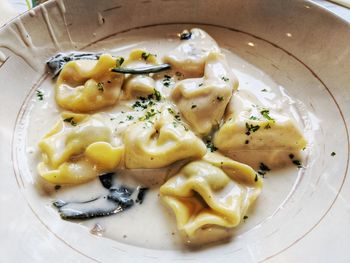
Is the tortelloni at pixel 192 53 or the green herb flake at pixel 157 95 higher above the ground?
the tortelloni at pixel 192 53

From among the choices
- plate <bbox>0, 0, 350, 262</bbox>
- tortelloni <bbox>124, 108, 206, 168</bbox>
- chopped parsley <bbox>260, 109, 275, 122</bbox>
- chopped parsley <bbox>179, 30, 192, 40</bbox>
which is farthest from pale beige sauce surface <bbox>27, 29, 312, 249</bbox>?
chopped parsley <bbox>179, 30, 192, 40</bbox>

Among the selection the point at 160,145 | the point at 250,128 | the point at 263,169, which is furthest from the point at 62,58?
the point at 263,169

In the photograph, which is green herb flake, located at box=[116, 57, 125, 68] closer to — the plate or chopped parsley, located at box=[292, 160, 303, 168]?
the plate

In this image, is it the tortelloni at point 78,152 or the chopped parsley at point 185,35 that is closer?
the tortelloni at point 78,152

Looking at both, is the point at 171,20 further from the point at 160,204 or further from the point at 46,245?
the point at 46,245

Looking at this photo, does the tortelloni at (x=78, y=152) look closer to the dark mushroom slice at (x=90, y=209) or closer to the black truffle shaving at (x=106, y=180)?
the black truffle shaving at (x=106, y=180)

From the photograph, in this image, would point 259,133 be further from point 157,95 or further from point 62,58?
point 62,58

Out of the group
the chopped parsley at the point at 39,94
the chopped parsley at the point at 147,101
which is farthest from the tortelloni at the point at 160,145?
the chopped parsley at the point at 39,94
